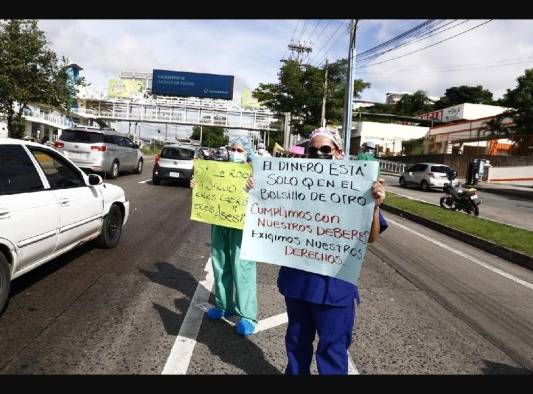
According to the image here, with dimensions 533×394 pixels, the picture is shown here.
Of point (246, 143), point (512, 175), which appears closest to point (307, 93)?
point (512, 175)

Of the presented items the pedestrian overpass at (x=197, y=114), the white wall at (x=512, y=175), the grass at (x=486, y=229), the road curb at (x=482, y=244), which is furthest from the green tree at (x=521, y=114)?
the pedestrian overpass at (x=197, y=114)

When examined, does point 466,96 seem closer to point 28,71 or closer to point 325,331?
point 28,71

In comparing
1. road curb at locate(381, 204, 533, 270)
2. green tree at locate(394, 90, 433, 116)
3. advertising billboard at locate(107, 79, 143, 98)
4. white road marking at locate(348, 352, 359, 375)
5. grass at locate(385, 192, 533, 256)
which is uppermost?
green tree at locate(394, 90, 433, 116)

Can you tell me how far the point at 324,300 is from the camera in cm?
268

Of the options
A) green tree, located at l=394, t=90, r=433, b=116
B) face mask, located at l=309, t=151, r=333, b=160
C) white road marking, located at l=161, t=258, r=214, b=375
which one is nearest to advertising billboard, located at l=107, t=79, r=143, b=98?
green tree, located at l=394, t=90, r=433, b=116

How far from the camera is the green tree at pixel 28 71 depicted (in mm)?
19203

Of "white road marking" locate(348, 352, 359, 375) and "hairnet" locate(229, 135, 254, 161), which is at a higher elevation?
"hairnet" locate(229, 135, 254, 161)

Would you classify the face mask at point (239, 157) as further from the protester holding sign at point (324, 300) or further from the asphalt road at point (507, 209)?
the asphalt road at point (507, 209)

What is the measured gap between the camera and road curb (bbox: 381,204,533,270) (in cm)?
833

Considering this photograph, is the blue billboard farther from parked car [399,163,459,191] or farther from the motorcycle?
the motorcycle

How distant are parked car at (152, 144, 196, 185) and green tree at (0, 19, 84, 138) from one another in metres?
7.19

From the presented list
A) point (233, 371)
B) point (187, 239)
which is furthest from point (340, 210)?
point (187, 239)

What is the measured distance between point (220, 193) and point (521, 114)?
3728 centimetres
